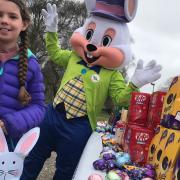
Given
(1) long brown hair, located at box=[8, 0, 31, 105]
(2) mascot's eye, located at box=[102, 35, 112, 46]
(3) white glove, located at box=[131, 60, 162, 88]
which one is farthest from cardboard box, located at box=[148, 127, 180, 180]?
(2) mascot's eye, located at box=[102, 35, 112, 46]

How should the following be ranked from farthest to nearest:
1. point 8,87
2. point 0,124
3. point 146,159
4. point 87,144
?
point 87,144 → point 146,159 → point 8,87 → point 0,124

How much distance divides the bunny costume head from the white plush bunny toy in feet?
4.98

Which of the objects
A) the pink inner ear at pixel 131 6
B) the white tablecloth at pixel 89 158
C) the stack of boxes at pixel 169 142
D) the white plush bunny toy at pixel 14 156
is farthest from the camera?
the pink inner ear at pixel 131 6

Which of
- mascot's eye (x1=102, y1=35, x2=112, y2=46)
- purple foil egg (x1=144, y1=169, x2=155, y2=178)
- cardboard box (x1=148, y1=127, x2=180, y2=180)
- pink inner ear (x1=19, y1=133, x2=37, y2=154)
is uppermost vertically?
mascot's eye (x1=102, y1=35, x2=112, y2=46)

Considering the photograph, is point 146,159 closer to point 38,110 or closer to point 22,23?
point 38,110

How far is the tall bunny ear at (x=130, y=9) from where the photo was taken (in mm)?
3525

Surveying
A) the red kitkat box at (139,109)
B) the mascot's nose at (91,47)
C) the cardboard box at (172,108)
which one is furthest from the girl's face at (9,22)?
the mascot's nose at (91,47)

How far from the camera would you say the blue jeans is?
335 cm

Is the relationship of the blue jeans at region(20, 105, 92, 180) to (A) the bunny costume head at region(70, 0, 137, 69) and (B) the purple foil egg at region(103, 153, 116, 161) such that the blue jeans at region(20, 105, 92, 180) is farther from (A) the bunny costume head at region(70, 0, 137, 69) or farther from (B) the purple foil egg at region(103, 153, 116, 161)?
(B) the purple foil egg at region(103, 153, 116, 161)

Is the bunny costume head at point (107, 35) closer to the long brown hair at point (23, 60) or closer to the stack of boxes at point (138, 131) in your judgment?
the stack of boxes at point (138, 131)

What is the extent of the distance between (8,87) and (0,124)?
8.8 inches

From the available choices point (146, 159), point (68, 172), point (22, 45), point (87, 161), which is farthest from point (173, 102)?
point (68, 172)

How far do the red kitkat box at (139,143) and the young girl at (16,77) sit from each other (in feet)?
2.58

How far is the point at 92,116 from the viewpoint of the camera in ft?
11.3
